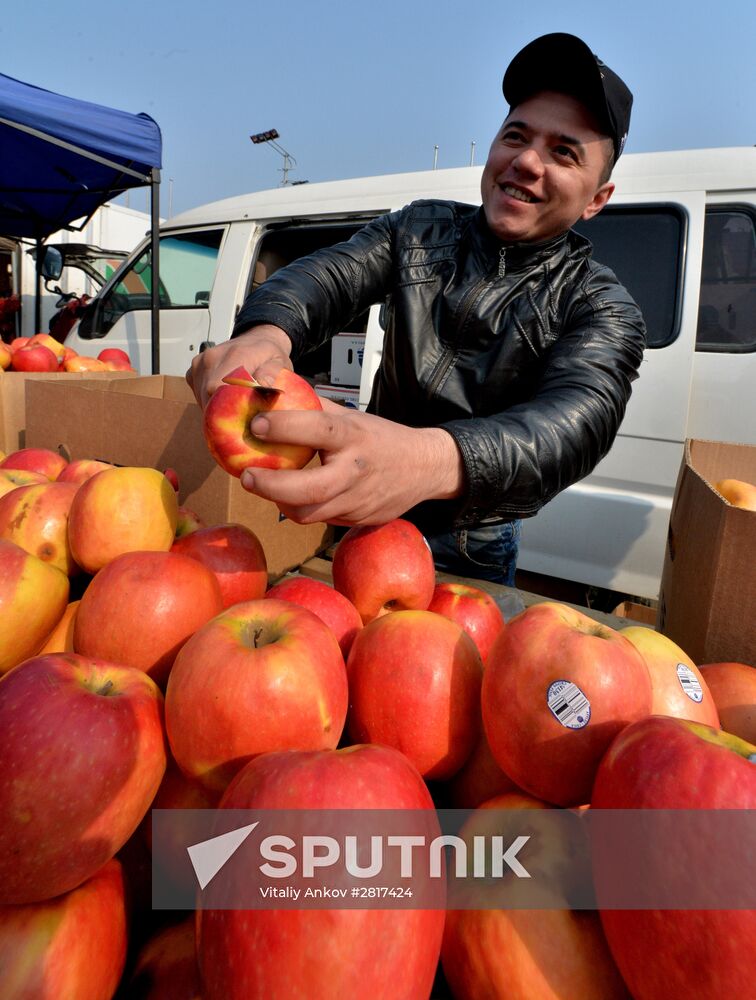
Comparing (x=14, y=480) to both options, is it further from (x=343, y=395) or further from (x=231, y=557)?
(x=343, y=395)

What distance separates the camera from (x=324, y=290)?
1841 millimetres

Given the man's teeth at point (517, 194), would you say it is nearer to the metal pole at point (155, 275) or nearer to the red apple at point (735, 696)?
the red apple at point (735, 696)

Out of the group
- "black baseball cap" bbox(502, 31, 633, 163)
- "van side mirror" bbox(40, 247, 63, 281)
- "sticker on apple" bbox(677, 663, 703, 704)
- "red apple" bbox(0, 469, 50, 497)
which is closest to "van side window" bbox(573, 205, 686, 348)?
"black baseball cap" bbox(502, 31, 633, 163)

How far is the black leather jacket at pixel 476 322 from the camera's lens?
1.39 meters

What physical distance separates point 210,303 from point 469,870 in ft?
15.3

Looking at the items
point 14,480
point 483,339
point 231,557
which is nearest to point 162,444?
point 14,480

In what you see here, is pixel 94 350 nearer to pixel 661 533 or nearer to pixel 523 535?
pixel 523 535

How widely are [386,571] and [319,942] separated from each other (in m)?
0.70

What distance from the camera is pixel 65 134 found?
4.29 metres

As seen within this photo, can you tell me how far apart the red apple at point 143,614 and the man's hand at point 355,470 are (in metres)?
0.21

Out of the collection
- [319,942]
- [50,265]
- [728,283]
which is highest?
[50,265]

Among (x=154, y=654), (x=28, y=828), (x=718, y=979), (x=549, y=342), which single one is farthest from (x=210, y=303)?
(x=718, y=979)

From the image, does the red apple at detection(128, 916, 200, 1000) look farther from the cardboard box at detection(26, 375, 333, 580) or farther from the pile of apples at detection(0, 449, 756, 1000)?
the cardboard box at detection(26, 375, 333, 580)

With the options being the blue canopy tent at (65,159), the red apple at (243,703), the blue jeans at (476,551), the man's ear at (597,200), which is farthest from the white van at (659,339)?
the red apple at (243,703)
